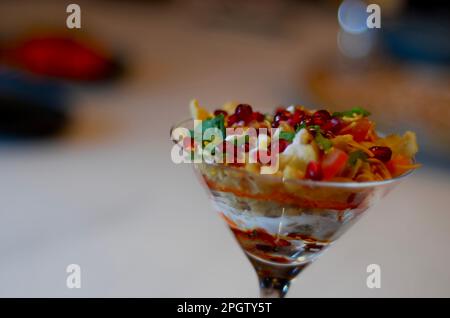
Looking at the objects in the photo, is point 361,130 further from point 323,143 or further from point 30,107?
point 30,107

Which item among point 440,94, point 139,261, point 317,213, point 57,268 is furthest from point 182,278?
point 440,94

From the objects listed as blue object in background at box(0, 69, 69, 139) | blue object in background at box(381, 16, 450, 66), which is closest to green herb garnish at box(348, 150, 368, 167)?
blue object in background at box(0, 69, 69, 139)

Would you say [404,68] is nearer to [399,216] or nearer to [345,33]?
[345,33]

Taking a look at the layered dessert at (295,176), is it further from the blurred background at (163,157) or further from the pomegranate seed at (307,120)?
the blurred background at (163,157)

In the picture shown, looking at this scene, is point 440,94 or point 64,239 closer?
point 64,239

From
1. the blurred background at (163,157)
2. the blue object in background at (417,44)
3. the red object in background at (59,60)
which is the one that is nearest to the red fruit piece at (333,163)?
the blurred background at (163,157)

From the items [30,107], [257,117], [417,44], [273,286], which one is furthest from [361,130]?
[417,44]

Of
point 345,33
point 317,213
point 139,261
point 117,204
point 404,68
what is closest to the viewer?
point 317,213
